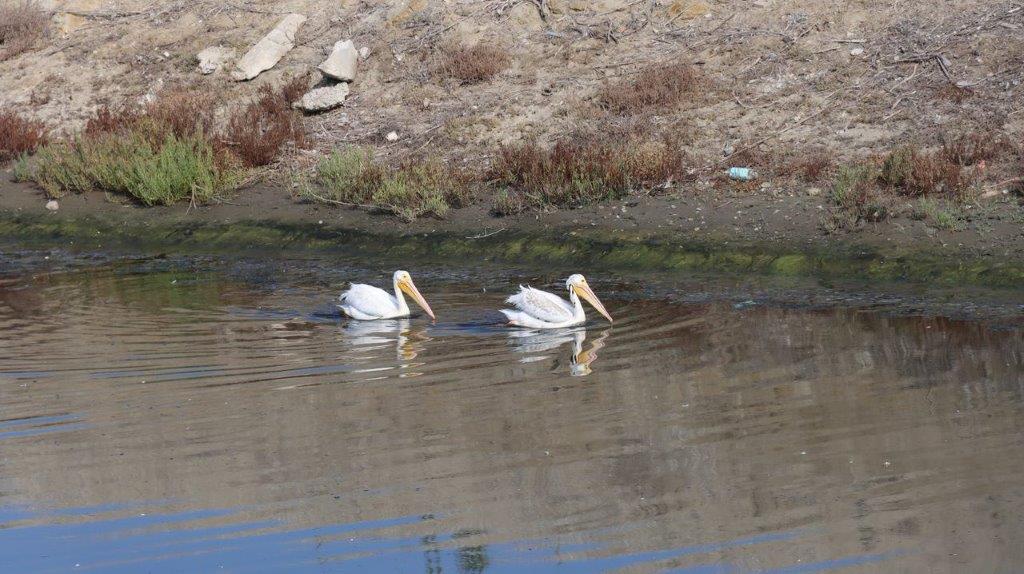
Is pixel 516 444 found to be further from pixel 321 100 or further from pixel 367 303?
pixel 321 100

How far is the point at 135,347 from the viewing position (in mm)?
10430

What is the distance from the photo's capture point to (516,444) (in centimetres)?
738

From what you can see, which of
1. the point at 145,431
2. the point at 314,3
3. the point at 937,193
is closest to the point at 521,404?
the point at 145,431

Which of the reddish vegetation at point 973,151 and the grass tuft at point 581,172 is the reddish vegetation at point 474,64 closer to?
the grass tuft at point 581,172

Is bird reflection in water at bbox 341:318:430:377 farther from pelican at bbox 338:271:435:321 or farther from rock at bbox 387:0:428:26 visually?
rock at bbox 387:0:428:26

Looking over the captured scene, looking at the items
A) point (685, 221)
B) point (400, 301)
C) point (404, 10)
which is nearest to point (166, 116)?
point (404, 10)

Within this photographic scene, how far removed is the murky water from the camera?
587cm

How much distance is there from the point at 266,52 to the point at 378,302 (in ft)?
32.7

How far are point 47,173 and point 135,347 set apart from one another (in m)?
9.06

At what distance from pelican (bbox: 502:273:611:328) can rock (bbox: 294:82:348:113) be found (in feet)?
26.9

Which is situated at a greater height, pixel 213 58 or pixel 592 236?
pixel 592 236

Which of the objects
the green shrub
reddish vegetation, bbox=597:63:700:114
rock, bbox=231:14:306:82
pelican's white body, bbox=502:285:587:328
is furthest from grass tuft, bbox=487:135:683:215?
rock, bbox=231:14:306:82

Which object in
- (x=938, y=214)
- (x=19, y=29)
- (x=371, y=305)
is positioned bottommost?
(x=19, y=29)

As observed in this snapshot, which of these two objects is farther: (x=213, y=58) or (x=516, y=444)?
(x=213, y=58)
